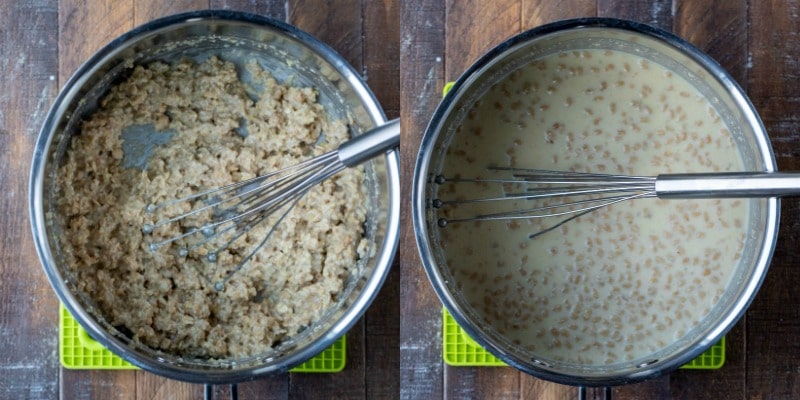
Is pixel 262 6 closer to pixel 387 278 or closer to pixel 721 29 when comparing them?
pixel 387 278

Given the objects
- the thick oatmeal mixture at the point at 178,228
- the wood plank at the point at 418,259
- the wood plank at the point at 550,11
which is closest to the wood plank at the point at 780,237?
the wood plank at the point at 550,11

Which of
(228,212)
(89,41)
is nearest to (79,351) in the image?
(228,212)

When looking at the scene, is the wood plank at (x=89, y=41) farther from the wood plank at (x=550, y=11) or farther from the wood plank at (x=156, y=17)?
the wood plank at (x=550, y=11)

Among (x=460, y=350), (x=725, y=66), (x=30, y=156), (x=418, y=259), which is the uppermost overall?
(x=725, y=66)

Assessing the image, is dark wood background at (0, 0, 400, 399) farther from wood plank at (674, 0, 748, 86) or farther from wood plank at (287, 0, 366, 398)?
wood plank at (674, 0, 748, 86)

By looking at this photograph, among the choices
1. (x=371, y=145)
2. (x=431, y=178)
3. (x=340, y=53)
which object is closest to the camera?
(x=371, y=145)

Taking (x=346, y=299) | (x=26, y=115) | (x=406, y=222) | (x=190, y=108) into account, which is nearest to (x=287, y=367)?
(x=346, y=299)
